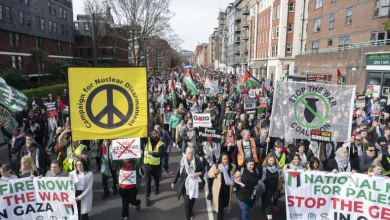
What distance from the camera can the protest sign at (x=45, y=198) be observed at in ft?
15.1

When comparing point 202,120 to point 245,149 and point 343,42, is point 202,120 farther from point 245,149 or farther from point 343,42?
point 343,42

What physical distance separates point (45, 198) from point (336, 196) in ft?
17.5

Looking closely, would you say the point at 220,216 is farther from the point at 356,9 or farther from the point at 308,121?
the point at 356,9

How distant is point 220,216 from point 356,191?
2653mm

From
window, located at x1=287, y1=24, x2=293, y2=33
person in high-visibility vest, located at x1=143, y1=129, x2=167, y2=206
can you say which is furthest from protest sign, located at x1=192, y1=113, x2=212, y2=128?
→ window, located at x1=287, y1=24, x2=293, y2=33

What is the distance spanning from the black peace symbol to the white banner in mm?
3466

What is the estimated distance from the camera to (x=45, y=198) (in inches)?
185

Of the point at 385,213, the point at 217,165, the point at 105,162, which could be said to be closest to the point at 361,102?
the point at 385,213

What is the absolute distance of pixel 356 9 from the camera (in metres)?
24.0

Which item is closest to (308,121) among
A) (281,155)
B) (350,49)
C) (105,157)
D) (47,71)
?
(281,155)

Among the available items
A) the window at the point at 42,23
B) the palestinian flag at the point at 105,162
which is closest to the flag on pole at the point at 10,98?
the palestinian flag at the point at 105,162

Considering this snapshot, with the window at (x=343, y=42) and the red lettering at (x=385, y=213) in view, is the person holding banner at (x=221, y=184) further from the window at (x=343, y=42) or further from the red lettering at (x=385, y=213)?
the window at (x=343, y=42)

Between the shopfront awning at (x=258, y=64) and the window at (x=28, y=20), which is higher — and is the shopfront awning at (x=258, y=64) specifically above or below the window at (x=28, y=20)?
below

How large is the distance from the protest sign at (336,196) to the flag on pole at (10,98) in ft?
28.3
